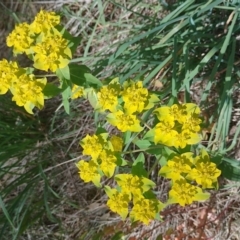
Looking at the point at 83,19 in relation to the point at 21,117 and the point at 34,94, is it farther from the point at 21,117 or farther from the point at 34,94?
the point at 34,94

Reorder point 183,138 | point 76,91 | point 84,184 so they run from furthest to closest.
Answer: point 84,184, point 76,91, point 183,138

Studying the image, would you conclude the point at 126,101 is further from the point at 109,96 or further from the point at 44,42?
the point at 44,42

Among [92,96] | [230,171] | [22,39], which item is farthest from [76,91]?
[230,171]

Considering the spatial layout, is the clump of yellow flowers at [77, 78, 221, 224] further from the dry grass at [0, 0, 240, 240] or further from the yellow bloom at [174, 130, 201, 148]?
the dry grass at [0, 0, 240, 240]

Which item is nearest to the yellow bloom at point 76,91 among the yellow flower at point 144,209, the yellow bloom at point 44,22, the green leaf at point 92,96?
the green leaf at point 92,96

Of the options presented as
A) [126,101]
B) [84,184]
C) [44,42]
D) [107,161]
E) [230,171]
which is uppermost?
[44,42]

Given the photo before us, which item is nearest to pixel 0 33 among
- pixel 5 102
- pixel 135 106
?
pixel 5 102
